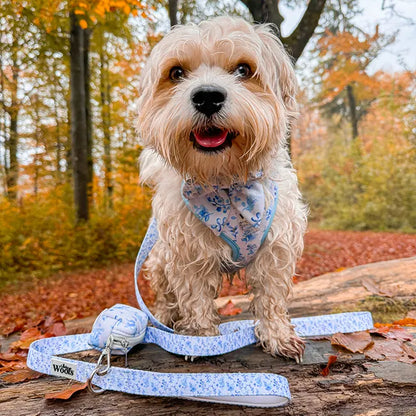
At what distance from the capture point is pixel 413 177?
598 inches

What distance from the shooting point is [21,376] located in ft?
7.30

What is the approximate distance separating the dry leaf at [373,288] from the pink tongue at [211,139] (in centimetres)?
275

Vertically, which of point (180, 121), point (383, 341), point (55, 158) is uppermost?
point (55, 158)

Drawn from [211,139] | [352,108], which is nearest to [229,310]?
[211,139]

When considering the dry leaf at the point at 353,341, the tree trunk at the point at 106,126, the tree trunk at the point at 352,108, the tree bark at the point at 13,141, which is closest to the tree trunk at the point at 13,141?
the tree bark at the point at 13,141

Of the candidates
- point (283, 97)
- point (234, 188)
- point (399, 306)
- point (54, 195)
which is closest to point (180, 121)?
point (234, 188)

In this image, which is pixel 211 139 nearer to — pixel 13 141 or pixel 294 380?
pixel 294 380

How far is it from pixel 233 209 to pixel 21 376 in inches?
64.9

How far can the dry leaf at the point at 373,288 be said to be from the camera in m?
3.73

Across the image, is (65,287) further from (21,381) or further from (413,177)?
(413,177)

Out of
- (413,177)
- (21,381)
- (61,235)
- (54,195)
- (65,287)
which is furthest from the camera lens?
(413,177)

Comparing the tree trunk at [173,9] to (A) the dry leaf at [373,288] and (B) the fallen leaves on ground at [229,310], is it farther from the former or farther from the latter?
(A) the dry leaf at [373,288]

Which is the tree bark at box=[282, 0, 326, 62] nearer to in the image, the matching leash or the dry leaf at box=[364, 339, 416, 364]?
the matching leash

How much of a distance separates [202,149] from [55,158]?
15.4m
